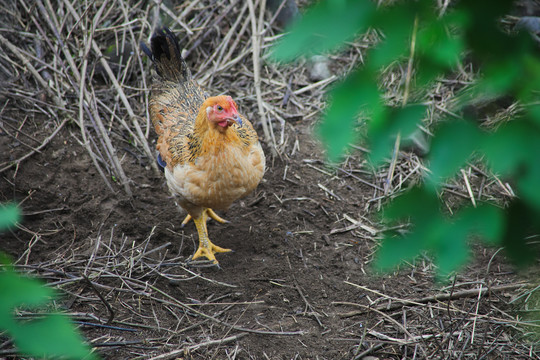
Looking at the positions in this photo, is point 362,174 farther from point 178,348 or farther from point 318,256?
point 178,348

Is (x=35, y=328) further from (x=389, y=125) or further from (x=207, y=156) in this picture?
(x=207, y=156)

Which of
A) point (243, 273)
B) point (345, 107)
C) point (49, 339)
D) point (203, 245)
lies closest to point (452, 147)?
point (345, 107)

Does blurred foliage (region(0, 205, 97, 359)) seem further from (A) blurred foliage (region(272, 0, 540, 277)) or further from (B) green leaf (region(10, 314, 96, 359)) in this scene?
(A) blurred foliage (region(272, 0, 540, 277))

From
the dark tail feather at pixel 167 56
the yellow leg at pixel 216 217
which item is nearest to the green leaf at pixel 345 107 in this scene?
the yellow leg at pixel 216 217

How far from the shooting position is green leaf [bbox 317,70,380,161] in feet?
2.84

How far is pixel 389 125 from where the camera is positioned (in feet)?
3.01

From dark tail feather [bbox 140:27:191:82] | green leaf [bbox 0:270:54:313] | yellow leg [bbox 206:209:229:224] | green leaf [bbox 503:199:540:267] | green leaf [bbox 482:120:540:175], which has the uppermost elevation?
green leaf [bbox 482:120:540:175]

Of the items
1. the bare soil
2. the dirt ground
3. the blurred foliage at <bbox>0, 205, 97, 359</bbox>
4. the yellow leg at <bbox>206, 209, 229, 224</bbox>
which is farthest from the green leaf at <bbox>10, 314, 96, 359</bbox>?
the yellow leg at <bbox>206, 209, 229, 224</bbox>

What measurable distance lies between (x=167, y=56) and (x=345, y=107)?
4.11 metres

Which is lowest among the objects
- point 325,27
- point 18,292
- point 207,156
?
point 207,156

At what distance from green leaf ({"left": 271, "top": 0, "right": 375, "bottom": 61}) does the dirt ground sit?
5.83ft

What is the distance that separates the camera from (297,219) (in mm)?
4383

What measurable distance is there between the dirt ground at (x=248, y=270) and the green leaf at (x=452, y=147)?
1.58 m

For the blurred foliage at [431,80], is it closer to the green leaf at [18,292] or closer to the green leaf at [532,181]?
the green leaf at [532,181]
